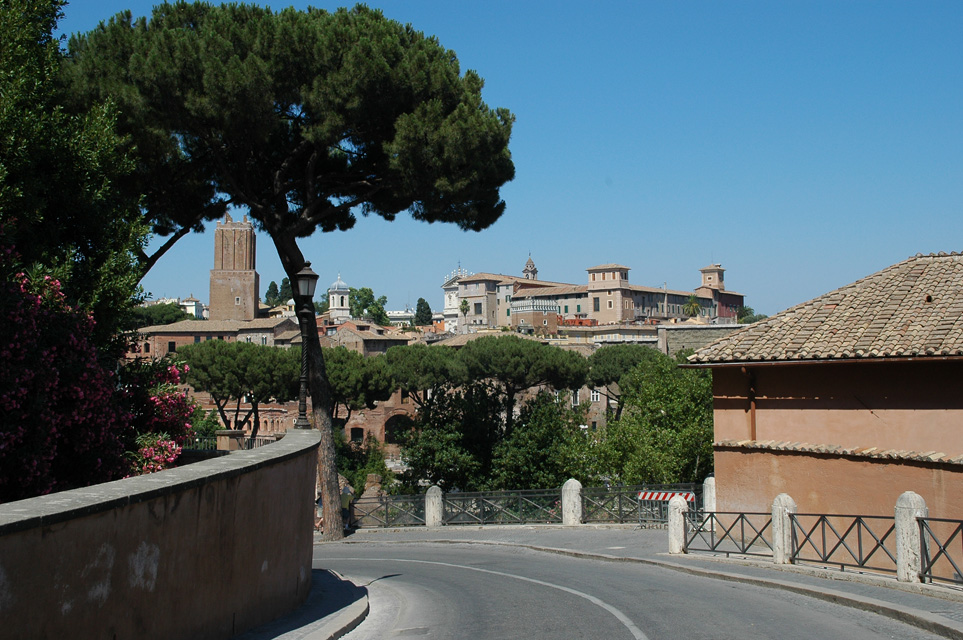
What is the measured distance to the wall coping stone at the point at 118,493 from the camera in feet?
15.6

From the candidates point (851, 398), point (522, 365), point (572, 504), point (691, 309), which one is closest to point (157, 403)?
point (851, 398)

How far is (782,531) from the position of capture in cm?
1367

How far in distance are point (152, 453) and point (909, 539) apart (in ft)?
30.6

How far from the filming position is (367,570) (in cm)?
1612

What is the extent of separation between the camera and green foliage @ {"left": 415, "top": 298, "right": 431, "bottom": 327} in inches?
7466

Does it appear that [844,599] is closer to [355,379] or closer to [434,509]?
[434,509]

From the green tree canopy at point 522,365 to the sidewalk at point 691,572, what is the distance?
30931mm

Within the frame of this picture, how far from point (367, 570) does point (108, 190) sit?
9003 millimetres

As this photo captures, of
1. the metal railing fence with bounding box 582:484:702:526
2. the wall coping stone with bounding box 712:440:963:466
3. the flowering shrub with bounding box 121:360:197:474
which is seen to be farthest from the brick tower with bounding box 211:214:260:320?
the flowering shrub with bounding box 121:360:197:474

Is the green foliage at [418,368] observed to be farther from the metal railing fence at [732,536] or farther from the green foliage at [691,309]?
the green foliage at [691,309]

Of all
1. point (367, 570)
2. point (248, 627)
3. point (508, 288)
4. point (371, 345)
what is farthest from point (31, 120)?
point (508, 288)

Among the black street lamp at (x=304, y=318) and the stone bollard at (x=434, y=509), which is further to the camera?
the stone bollard at (x=434, y=509)

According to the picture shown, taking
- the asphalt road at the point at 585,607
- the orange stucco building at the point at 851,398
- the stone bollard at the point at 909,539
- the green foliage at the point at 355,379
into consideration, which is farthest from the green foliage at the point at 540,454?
the green foliage at the point at 355,379

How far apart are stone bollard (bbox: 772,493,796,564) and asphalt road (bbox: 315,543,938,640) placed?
4.24 ft
